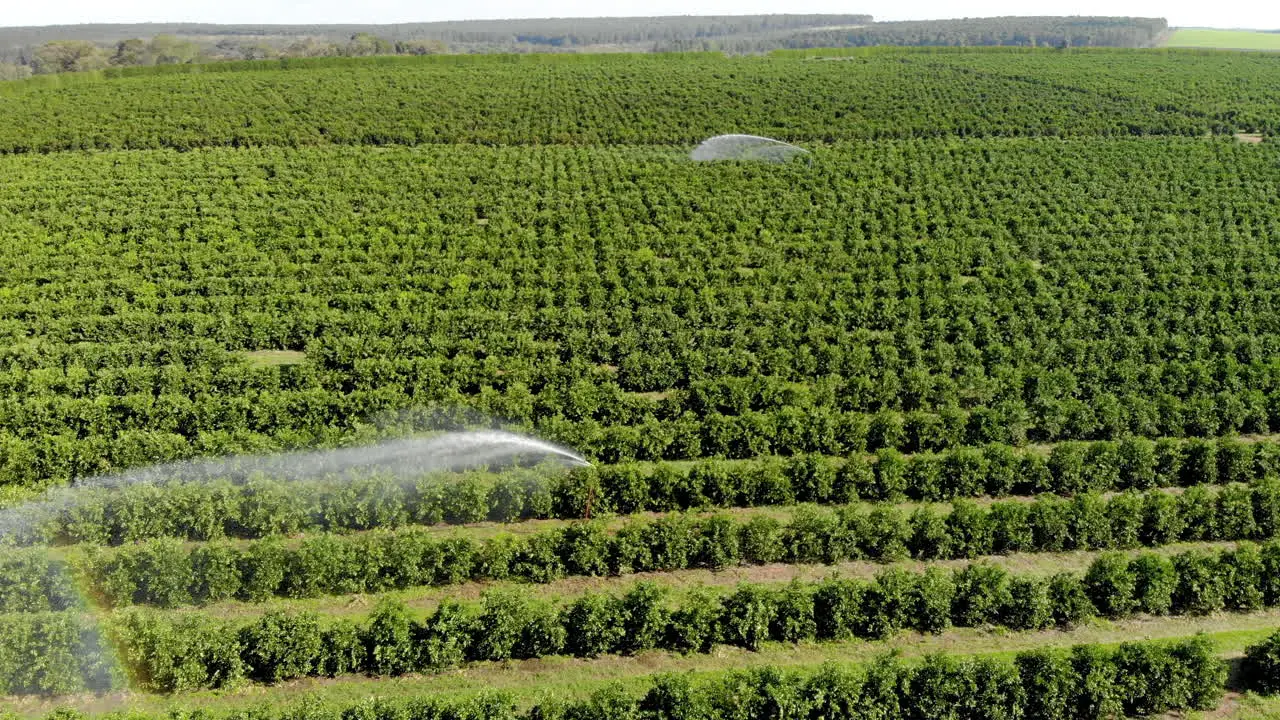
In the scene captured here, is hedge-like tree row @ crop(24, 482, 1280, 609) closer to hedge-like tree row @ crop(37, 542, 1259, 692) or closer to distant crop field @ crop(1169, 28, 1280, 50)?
hedge-like tree row @ crop(37, 542, 1259, 692)

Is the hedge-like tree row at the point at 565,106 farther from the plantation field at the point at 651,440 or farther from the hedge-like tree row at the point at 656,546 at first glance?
the hedge-like tree row at the point at 656,546

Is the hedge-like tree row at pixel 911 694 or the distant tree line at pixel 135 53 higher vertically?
the distant tree line at pixel 135 53

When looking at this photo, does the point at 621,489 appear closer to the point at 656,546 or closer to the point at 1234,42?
the point at 656,546

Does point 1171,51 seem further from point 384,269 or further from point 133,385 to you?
point 133,385

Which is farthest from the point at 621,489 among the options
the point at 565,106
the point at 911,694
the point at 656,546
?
the point at 565,106

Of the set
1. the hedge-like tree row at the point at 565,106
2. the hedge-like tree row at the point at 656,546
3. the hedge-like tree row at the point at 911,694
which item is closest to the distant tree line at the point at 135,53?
the hedge-like tree row at the point at 565,106

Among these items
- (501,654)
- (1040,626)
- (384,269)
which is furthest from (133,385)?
(1040,626)
